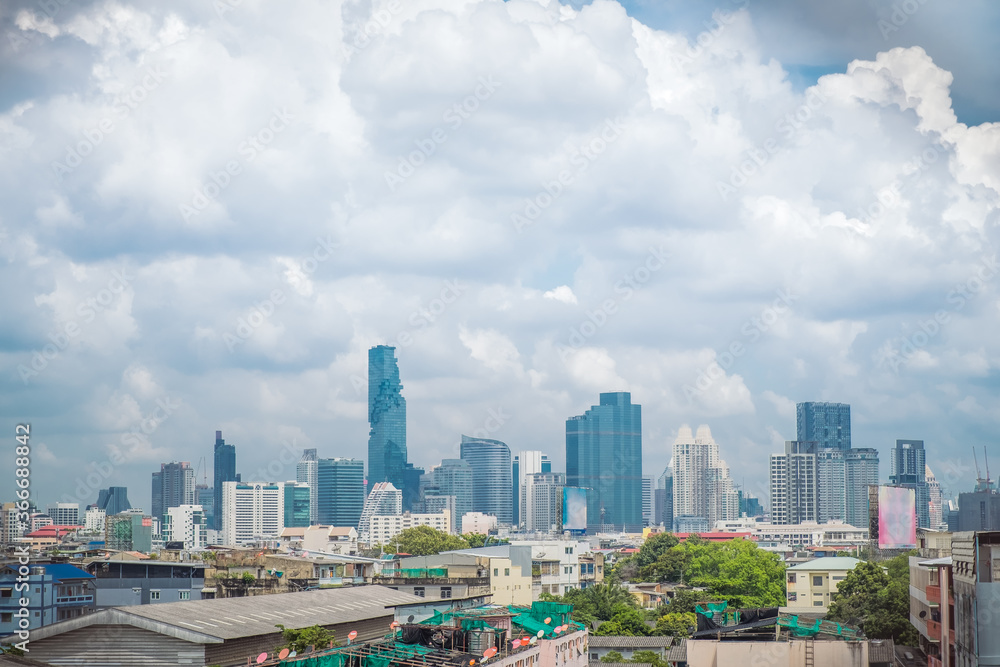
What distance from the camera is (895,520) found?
3937 inches

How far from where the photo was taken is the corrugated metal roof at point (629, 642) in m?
56.0

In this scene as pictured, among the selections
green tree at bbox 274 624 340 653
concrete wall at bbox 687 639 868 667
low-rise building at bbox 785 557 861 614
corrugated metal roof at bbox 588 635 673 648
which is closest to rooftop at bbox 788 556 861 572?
low-rise building at bbox 785 557 861 614

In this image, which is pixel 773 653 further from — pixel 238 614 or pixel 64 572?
pixel 64 572

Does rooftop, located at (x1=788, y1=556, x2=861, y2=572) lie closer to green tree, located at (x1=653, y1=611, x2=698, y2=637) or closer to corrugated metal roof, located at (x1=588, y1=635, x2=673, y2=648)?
green tree, located at (x1=653, y1=611, x2=698, y2=637)

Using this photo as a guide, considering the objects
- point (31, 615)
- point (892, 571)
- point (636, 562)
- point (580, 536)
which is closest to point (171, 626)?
point (31, 615)

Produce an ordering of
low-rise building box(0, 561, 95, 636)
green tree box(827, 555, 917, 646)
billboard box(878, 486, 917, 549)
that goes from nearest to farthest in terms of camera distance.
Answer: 1. low-rise building box(0, 561, 95, 636)
2. green tree box(827, 555, 917, 646)
3. billboard box(878, 486, 917, 549)

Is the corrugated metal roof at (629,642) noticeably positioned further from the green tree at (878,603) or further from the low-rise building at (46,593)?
the low-rise building at (46,593)

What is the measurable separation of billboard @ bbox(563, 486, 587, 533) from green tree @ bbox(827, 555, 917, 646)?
57065mm

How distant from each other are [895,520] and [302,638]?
7898 centimetres

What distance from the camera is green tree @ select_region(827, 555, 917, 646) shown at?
52625mm

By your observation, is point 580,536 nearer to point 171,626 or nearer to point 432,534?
point 432,534

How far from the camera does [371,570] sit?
2724 inches

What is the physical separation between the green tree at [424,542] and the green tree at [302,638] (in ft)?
261

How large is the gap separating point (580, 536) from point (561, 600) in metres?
93.8
